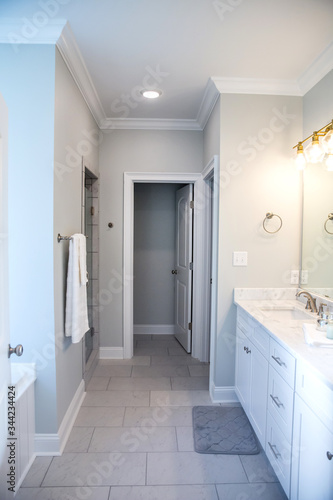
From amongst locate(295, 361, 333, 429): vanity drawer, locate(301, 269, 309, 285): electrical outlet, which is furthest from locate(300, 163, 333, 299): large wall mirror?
locate(295, 361, 333, 429): vanity drawer

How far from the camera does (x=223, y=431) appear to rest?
2227 mm

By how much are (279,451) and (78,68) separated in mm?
2694

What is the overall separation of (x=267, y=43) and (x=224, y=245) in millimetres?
1389

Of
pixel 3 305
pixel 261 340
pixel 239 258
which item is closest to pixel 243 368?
pixel 261 340

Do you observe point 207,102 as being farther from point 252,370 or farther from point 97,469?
point 97,469

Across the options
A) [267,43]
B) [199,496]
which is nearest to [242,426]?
[199,496]

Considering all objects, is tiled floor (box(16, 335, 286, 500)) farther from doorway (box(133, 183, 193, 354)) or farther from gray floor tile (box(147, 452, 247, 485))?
doorway (box(133, 183, 193, 354))

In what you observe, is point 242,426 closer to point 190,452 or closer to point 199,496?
point 190,452

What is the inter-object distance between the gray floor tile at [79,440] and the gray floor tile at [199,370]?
1.21 m

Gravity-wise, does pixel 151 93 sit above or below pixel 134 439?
above

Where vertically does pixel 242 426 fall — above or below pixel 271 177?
below


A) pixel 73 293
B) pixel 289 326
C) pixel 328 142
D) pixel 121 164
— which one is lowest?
Answer: pixel 289 326

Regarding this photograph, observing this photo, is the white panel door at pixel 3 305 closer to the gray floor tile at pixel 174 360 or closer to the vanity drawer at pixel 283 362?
the vanity drawer at pixel 283 362

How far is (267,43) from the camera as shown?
1.99 meters
